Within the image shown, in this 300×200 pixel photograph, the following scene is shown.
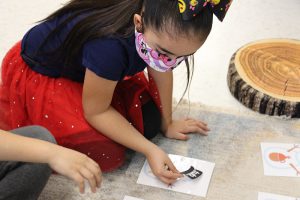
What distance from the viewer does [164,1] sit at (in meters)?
0.91

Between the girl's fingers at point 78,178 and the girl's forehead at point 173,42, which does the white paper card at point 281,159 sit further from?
the girl's fingers at point 78,178

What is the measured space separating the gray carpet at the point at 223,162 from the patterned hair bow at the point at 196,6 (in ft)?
1.84

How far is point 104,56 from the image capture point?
108cm

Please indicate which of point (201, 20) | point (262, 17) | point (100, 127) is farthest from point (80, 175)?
point (262, 17)

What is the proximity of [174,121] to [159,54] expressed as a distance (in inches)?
16.9

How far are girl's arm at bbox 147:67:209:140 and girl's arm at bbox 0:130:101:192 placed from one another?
0.49 meters

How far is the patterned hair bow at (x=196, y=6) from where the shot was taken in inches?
34.6

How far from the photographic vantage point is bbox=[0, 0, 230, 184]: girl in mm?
975

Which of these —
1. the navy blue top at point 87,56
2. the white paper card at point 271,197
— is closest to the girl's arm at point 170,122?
the navy blue top at point 87,56

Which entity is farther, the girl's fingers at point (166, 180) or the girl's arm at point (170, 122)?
the girl's arm at point (170, 122)

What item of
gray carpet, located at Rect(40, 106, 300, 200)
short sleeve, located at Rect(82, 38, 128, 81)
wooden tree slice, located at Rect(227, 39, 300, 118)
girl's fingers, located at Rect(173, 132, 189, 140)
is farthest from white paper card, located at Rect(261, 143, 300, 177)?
short sleeve, located at Rect(82, 38, 128, 81)

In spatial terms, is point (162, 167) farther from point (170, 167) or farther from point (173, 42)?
point (173, 42)

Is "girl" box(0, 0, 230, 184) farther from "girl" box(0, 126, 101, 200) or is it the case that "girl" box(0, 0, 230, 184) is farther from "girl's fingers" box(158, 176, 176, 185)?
Result: "girl" box(0, 126, 101, 200)

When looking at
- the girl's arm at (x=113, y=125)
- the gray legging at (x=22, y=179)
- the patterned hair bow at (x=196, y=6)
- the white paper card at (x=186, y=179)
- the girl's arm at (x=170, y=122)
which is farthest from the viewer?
the girl's arm at (x=170, y=122)
